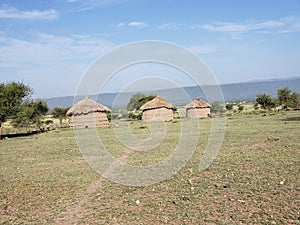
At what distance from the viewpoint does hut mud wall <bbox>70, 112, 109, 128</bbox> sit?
3659cm

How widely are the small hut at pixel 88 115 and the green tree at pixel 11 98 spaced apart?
698 centimetres

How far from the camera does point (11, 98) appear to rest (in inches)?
1187

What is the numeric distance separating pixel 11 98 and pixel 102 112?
1074 centimetres

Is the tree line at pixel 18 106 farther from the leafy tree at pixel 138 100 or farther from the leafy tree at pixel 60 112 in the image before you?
the leafy tree at pixel 138 100

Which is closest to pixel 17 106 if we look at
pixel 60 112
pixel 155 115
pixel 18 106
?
pixel 18 106

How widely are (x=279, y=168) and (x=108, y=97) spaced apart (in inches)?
482

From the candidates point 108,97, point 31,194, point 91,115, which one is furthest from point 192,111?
point 31,194

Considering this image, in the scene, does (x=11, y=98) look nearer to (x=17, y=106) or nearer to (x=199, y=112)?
(x=17, y=106)

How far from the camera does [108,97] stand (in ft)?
65.0

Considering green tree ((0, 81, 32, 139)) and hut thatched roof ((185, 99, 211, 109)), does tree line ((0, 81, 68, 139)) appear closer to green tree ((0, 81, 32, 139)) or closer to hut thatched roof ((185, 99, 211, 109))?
green tree ((0, 81, 32, 139))

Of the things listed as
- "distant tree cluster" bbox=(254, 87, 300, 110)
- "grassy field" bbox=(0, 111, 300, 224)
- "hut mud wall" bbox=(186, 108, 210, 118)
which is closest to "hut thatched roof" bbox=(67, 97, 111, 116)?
A: "hut mud wall" bbox=(186, 108, 210, 118)

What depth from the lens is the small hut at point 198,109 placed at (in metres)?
43.8

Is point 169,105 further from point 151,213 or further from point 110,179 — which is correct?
point 151,213

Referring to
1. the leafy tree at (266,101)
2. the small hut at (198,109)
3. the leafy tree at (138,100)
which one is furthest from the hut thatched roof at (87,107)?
the leafy tree at (266,101)
